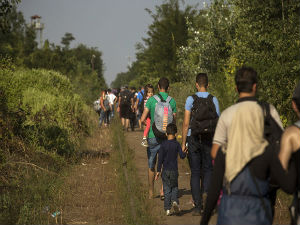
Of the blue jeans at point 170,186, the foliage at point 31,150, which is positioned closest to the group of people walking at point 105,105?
the foliage at point 31,150

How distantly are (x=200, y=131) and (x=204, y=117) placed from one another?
0.20 metres

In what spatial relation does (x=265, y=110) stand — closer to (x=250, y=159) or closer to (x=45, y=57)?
(x=250, y=159)

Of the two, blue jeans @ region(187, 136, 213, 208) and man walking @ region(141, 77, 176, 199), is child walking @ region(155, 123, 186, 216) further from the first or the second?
man walking @ region(141, 77, 176, 199)

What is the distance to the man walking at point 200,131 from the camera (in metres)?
7.83

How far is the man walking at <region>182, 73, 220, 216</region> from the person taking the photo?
25.7ft

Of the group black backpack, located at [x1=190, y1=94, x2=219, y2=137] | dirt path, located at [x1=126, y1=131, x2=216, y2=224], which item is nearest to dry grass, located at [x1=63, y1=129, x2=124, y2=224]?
dirt path, located at [x1=126, y1=131, x2=216, y2=224]

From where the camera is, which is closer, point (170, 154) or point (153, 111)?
point (170, 154)

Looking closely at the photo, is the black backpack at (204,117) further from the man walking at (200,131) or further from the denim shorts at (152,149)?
the denim shorts at (152,149)

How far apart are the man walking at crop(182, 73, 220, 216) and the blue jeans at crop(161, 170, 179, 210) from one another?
319 mm

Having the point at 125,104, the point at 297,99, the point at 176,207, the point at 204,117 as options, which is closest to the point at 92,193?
the point at 176,207

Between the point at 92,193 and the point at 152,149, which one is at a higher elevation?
the point at 152,149

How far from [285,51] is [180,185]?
3.79 meters

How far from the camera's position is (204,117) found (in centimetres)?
781

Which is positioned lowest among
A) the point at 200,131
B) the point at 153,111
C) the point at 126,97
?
the point at 200,131
